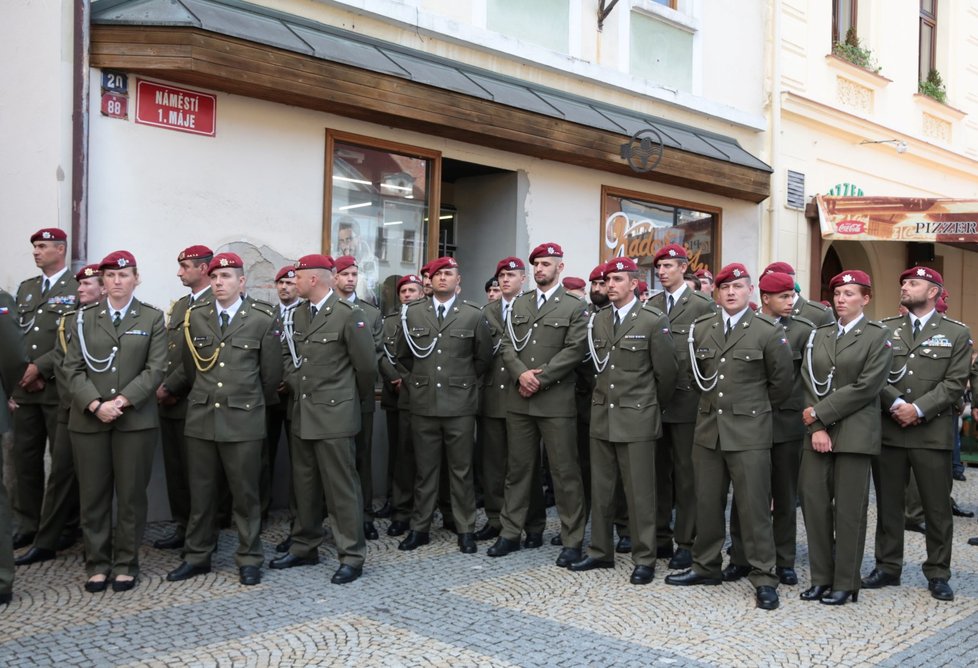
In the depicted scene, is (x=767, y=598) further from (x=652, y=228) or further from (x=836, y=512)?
(x=652, y=228)

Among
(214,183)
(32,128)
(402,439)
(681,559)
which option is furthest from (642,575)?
(32,128)

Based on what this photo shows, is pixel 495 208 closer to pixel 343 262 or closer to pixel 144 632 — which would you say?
pixel 343 262

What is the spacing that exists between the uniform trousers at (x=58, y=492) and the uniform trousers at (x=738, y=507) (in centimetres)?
413

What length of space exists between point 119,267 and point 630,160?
6.27 metres

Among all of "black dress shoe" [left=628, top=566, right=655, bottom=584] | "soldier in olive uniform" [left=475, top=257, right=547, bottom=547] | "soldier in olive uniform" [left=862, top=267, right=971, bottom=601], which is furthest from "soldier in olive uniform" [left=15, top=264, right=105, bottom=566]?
"soldier in olive uniform" [left=862, top=267, right=971, bottom=601]

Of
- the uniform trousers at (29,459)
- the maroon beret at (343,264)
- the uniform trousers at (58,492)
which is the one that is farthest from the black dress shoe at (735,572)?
the uniform trousers at (29,459)

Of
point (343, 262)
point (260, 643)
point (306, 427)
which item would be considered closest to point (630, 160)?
point (343, 262)

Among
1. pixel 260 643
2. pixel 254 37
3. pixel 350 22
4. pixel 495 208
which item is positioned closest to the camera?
pixel 260 643

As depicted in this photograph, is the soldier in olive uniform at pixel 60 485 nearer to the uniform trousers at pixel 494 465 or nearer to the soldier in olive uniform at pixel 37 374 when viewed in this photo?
the soldier in olive uniform at pixel 37 374

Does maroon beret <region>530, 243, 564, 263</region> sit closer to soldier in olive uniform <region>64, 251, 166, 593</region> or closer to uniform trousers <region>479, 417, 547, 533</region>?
uniform trousers <region>479, 417, 547, 533</region>

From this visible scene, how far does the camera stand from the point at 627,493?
630cm

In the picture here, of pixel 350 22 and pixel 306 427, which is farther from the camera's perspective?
pixel 350 22

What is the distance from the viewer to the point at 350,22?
8.64m

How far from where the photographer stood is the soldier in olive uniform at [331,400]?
6113mm
